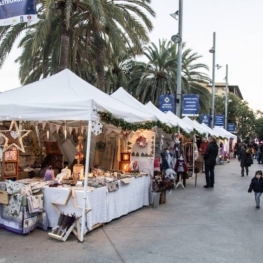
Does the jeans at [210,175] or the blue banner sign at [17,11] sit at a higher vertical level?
the blue banner sign at [17,11]

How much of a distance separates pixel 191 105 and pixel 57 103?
1120 cm

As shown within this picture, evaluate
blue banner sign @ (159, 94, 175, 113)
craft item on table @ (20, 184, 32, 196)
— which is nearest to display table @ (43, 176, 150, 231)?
craft item on table @ (20, 184, 32, 196)

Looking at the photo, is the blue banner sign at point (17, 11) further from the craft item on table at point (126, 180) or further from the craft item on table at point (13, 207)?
the craft item on table at point (126, 180)

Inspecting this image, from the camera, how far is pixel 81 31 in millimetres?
14602

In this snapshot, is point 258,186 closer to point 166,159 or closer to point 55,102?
point 166,159

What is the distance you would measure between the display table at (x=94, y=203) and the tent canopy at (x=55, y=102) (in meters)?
1.38

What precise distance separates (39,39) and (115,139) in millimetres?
4978

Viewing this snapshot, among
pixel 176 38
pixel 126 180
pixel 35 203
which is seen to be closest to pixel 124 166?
pixel 126 180

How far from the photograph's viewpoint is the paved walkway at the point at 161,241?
5113 mm

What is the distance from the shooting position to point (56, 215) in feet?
21.0

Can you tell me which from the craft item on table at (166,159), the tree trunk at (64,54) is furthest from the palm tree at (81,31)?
the craft item on table at (166,159)

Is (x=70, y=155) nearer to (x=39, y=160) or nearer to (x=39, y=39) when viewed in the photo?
(x=39, y=160)

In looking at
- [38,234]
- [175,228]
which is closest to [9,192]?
[38,234]

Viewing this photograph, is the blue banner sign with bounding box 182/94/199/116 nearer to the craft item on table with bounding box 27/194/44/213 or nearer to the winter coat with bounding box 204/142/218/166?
the winter coat with bounding box 204/142/218/166
